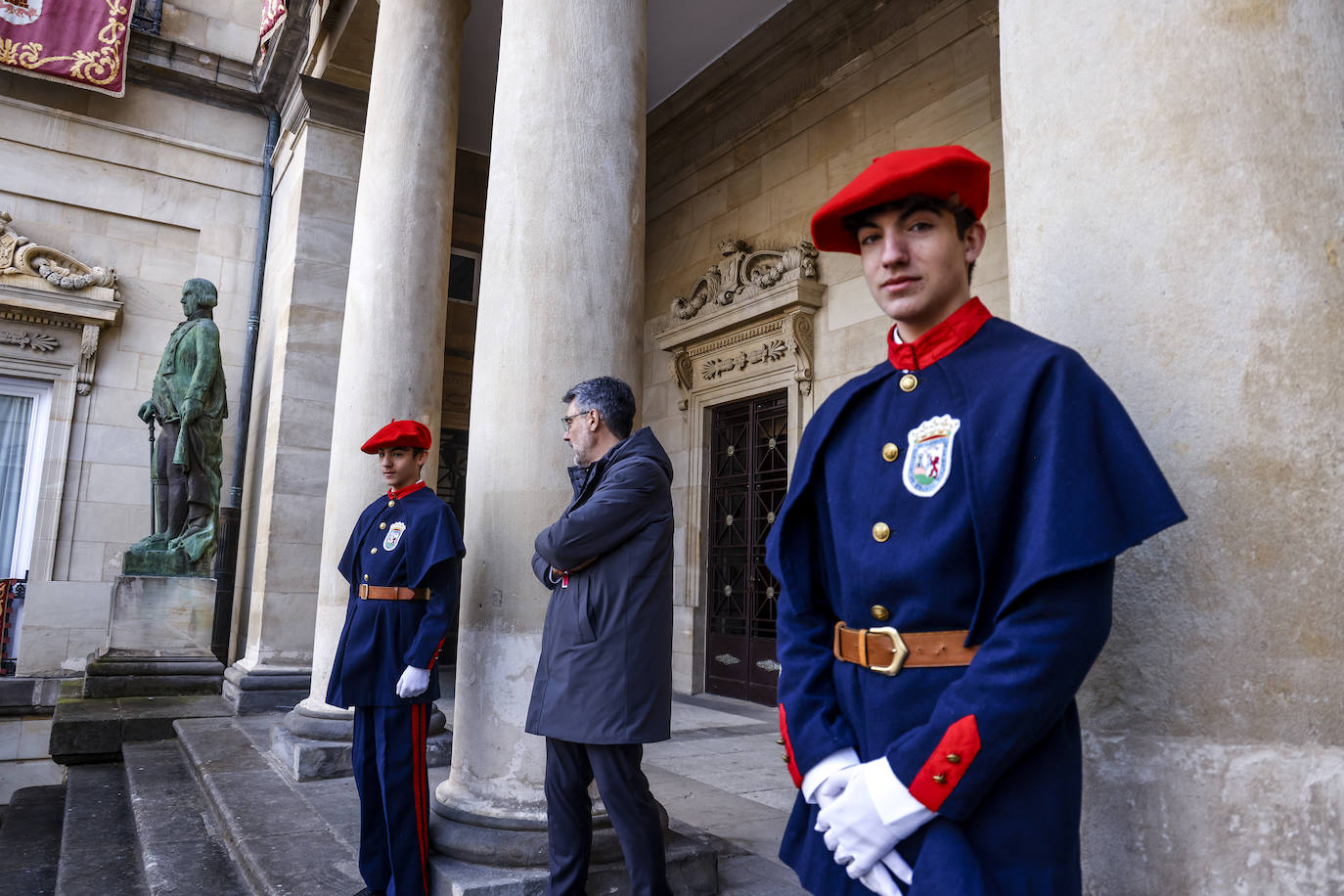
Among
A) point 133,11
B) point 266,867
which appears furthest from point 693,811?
point 133,11

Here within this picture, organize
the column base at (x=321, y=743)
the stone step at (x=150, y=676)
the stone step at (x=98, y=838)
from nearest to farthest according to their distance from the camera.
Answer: the stone step at (x=98, y=838) < the column base at (x=321, y=743) < the stone step at (x=150, y=676)

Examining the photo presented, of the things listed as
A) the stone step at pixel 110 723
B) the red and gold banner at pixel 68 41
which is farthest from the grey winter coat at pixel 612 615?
the red and gold banner at pixel 68 41

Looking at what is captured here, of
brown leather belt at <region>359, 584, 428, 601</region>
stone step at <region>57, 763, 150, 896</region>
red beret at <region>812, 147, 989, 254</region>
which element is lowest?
stone step at <region>57, 763, 150, 896</region>

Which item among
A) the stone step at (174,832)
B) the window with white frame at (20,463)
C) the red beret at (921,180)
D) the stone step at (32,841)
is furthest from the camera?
the window with white frame at (20,463)

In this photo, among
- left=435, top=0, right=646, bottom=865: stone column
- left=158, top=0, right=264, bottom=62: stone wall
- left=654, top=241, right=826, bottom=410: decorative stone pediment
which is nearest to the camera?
left=435, top=0, right=646, bottom=865: stone column

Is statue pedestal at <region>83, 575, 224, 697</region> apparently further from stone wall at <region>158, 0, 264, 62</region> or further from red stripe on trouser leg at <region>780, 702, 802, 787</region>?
red stripe on trouser leg at <region>780, 702, 802, 787</region>

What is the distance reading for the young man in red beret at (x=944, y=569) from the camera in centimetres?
118

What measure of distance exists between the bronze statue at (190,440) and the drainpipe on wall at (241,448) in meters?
0.54

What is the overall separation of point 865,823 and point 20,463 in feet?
40.7

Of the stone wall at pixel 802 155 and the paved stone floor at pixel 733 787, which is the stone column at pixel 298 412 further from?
the stone wall at pixel 802 155

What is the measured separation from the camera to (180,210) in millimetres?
11062

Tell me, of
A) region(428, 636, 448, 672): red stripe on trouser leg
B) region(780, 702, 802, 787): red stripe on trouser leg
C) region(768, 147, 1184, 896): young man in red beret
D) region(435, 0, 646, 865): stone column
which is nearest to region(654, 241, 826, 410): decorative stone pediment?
region(435, 0, 646, 865): stone column

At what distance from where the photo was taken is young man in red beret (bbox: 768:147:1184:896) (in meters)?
1.18

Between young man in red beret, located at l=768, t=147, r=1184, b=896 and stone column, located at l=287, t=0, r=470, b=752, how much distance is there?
191 inches
